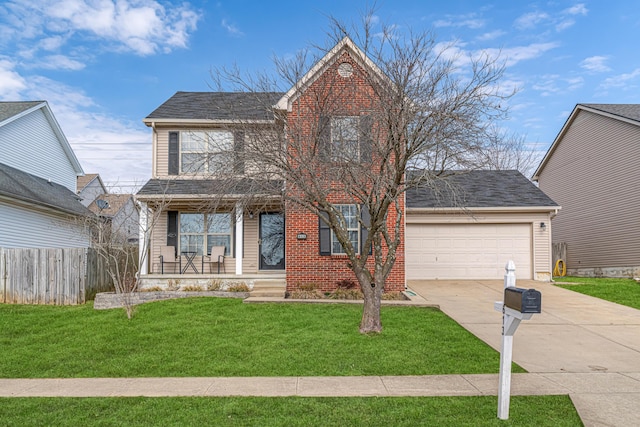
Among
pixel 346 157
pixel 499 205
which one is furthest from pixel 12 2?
pixel 499 205

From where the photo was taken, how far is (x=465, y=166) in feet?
26.9

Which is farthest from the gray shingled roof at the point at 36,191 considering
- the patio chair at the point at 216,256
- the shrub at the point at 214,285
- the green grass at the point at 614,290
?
the green grass at the point at 614,290

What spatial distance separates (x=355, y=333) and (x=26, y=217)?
14.0 m

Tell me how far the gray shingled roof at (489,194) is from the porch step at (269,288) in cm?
534

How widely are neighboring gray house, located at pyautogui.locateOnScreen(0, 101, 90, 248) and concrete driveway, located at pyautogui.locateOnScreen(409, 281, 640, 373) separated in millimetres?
13513

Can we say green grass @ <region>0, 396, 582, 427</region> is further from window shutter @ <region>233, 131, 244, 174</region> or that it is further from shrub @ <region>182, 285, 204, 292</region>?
shrub @ <region>182, 285, 204, 292</region>

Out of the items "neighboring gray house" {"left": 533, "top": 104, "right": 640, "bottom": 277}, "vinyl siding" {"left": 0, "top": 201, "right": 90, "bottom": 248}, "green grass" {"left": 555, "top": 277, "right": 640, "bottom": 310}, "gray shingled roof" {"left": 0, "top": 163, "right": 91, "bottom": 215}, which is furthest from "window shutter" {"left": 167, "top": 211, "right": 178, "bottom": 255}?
"neighboring gray house" {"left": 533, "top": 104, "right": 640, "bottom": 277}

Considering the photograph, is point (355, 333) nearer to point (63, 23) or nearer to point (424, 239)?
point (424, 239)

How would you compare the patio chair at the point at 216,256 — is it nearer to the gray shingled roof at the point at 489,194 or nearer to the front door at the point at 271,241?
the front door at the point at 271,241

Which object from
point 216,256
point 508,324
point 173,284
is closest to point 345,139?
point 508,324

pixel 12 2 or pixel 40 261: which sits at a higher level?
pixel 12 2

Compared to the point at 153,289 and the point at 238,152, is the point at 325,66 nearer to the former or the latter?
the point at 238,152

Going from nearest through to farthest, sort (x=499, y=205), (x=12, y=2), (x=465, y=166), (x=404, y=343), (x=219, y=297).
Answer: (x=404, y=343)
(x=465, y=166)
(x=219, y=297)
(x=12, y=2)
(x=499, y=205)

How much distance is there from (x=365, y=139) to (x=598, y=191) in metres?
15.2
